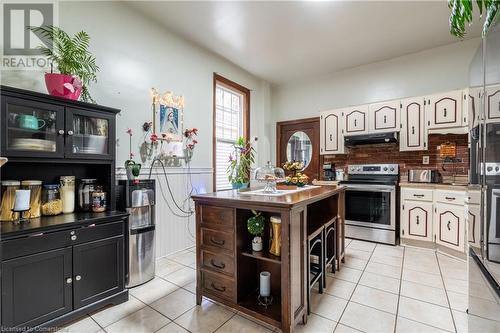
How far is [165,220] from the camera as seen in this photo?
2.96 metres

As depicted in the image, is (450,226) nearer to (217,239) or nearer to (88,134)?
(217,239)

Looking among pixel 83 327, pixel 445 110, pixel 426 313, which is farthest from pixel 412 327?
pixel 445 110

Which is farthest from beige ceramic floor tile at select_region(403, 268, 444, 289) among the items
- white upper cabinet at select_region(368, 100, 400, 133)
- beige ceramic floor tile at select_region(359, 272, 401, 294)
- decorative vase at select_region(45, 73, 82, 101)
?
decorative vase at select_region(45, 73, 82, 101)

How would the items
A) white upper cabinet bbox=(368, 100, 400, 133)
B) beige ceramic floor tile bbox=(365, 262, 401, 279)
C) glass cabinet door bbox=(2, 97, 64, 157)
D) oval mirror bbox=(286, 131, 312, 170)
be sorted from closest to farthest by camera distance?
glass cabinet door bbox=(2, 97, 64, 157) → beige ceramic floor tile bbox=(365, 262, 401, 279) → white upper cabinet bbox=(368, 100, 400, 133) → oval mirror bbox=(286, 131, 312, 170)

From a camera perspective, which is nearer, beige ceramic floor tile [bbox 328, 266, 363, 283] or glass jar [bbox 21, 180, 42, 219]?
glass jar [bbox 21, 180, 42, 219]

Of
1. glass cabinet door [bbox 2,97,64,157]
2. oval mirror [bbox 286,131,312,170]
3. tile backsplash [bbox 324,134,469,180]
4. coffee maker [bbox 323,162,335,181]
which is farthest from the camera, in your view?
oval mirror [bbox 286,131,312,170]

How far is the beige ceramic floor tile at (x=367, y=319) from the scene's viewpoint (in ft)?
5.40

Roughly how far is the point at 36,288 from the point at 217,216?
4.08 ft

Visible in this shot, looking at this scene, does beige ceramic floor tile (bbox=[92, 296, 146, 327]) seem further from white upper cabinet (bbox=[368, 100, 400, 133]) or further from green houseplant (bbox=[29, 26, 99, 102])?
white upper cabinet (bbox=[368, 100, 400, 133])

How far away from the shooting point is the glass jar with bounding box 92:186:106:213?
6.65 ft

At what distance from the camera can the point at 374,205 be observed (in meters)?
3.54

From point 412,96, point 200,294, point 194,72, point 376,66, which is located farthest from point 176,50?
point 412,96

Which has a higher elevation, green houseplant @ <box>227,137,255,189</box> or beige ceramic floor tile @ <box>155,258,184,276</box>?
green houseplant @ <box>227,137,255,189</box>

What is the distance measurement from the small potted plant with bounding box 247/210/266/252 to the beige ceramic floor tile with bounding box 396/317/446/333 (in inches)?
44.2
